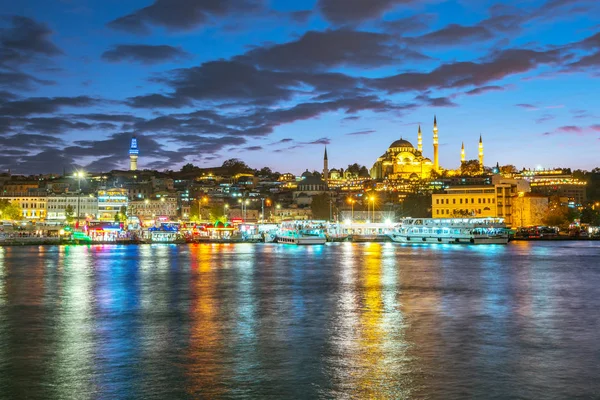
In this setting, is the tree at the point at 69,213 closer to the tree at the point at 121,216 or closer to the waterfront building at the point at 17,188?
the tree at the point at 121,216

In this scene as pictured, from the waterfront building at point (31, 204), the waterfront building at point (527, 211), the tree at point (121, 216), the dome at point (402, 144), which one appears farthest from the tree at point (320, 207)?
the dome at point (402, 144)

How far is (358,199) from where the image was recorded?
107688 mm

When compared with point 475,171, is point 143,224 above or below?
below

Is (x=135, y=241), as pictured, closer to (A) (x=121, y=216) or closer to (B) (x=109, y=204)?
(A) (x=121, y=216)

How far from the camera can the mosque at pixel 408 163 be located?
133 metres

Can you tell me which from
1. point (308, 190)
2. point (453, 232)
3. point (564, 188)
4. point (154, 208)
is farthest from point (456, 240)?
point (564, 188)

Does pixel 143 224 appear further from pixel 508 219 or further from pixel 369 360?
pixel 369 360

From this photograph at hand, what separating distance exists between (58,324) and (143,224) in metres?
69.3

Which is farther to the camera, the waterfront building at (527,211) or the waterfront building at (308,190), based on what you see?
the waterfront building at (308,190)

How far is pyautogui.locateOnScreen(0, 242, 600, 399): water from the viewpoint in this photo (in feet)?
35.1

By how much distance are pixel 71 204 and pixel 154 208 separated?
10464 mm

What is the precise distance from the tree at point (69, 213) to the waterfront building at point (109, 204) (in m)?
3.31

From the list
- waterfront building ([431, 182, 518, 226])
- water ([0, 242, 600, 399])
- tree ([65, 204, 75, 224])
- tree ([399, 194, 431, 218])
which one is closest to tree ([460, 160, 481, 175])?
tree ([399, 194, 431, 218])

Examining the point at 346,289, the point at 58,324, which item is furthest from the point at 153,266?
the point at 58,324
